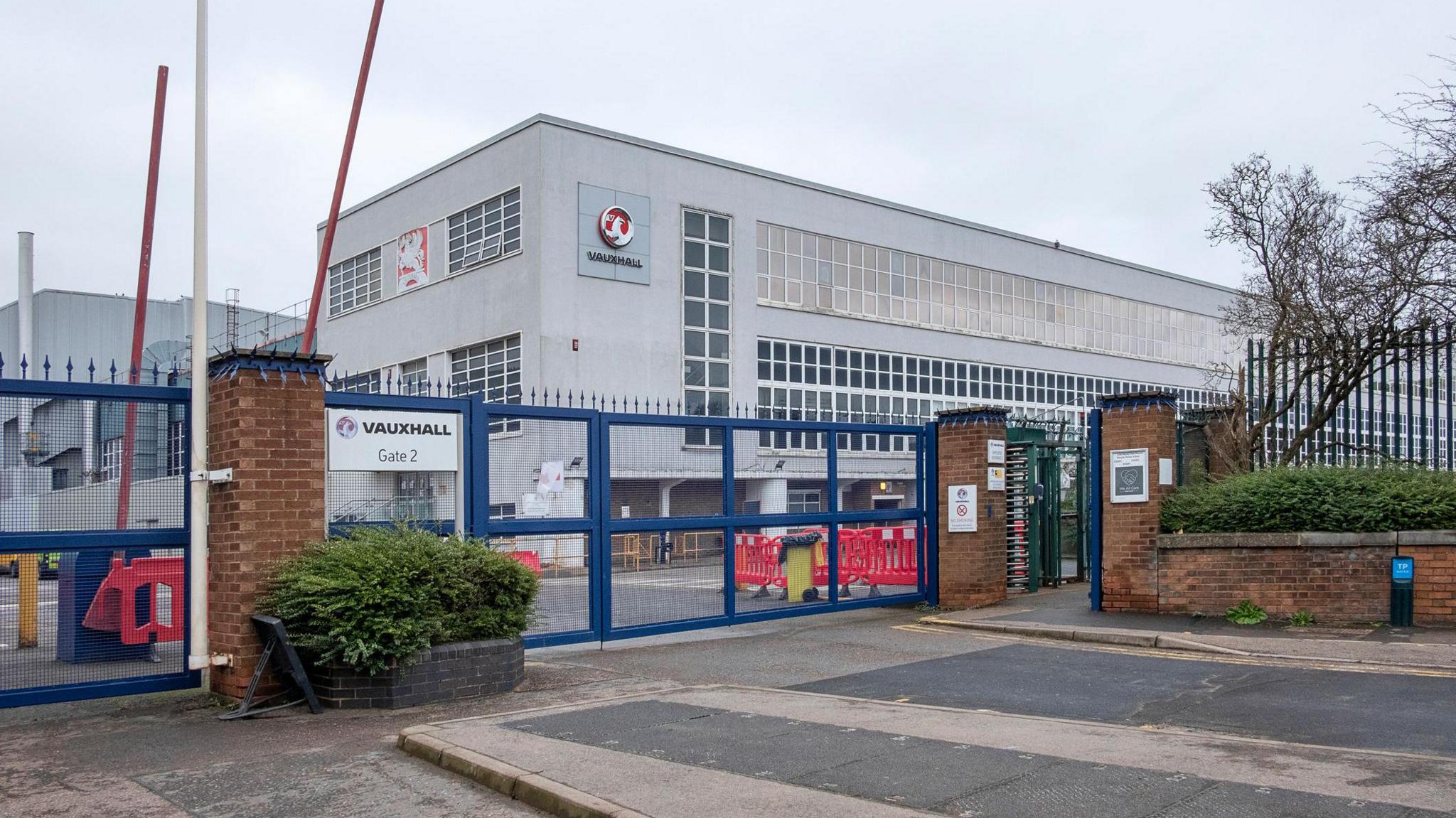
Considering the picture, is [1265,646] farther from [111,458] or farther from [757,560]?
[111,458]

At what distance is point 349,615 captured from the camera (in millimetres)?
8273

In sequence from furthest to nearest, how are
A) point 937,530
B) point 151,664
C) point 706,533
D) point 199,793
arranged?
point 937,530 < point 706,533 < point 151,664 < point 199,793

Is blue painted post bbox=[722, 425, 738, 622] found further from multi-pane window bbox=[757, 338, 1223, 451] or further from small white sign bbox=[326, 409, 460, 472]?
multi-pane window bbox=[757, 338, 1223, 451]

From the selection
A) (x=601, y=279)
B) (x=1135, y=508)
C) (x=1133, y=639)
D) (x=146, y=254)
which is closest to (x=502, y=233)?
(x=601, y=279)

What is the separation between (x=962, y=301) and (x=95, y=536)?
140 ft

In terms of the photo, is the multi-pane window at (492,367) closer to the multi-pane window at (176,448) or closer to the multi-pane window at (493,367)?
the multi-pane window at (493,367)

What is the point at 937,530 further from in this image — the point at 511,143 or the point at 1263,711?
the point at 511,143

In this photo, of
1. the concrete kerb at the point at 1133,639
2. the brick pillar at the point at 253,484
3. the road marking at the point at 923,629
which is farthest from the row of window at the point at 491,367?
the brick pillar at the point at 253,484

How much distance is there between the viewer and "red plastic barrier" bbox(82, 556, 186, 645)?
878 cm

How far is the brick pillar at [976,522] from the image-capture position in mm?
14883

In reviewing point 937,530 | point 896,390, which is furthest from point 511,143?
Result: point 937,530

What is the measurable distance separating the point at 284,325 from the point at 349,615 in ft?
190

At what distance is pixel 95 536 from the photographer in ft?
27.6

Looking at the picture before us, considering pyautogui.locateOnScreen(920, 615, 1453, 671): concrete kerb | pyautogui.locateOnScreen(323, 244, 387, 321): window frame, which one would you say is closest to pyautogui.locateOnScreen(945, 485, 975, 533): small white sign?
pyautogui.locateOnScreen(920, 615, 1453, 671): concrete kerb
